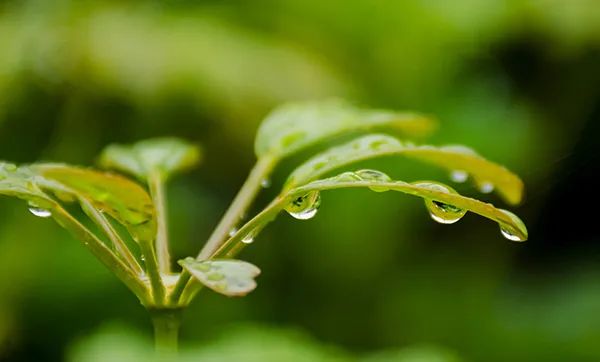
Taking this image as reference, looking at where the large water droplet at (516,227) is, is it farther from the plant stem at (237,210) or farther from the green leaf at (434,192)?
the plant stem at (237,210)

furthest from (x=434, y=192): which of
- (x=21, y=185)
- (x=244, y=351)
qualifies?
(x=244, y=351)


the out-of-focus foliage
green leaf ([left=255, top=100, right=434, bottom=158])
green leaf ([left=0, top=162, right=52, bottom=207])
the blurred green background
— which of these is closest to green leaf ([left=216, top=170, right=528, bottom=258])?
green leaf ([left=0, top=162, right=52, bottom=207])

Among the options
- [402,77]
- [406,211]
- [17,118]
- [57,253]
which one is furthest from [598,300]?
[17,118]

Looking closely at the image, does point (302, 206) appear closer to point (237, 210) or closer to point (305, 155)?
point (237, 210)

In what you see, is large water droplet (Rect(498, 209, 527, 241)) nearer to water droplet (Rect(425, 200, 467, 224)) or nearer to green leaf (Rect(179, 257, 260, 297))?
water droplet (Rect(425, 200, 467, 224))

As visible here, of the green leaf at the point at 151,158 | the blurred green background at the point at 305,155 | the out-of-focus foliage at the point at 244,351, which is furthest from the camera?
the blurred green background at the point at 305,155

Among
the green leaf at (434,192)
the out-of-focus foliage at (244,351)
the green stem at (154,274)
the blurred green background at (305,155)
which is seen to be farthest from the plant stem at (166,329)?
the blurred green background at (305,155)
